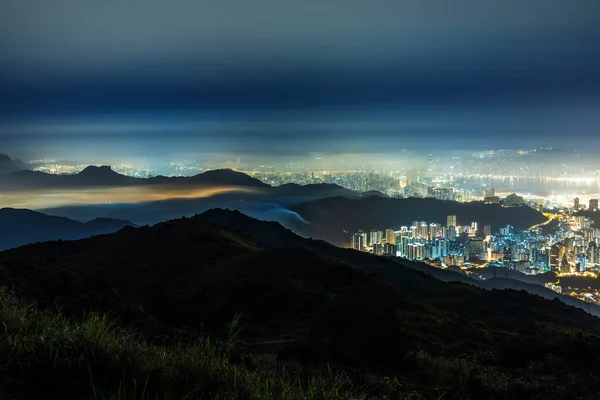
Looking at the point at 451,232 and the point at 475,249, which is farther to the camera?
the point at 451,232

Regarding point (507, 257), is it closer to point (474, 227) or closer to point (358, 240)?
point (474, 227)

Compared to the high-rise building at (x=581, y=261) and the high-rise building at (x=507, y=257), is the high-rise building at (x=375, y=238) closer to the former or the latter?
the high-rise building at (x=507, y=257)

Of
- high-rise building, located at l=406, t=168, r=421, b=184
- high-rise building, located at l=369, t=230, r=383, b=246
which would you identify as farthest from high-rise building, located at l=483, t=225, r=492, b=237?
high-rise building, located at l=406, t=168, r=421, b=184

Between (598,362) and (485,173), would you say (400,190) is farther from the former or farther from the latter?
(598,362)

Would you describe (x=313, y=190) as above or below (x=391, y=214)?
above

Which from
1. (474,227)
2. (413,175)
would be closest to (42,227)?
A: (474,227)

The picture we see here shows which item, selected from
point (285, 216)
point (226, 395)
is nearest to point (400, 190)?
point (285, 216)

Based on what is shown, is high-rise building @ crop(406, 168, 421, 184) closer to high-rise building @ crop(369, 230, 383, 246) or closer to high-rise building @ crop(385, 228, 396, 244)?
high-rise building @ crop(369, 230, 383, 246)
